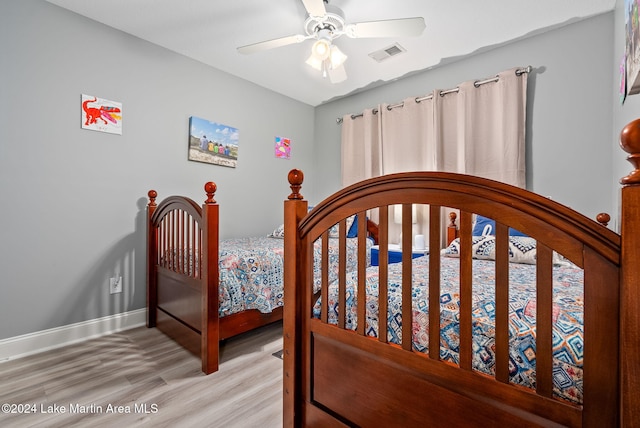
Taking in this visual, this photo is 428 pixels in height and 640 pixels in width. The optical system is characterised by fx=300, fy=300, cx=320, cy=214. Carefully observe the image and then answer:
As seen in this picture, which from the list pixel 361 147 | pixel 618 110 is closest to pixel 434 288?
pixel 618 110

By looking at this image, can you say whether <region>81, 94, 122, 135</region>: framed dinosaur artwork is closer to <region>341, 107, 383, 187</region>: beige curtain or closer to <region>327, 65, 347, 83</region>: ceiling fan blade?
<region>327, 65, 347, 83</region>: ceiling fan blade

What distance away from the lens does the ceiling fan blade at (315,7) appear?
177 centimetres

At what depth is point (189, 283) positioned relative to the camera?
2.00 metres

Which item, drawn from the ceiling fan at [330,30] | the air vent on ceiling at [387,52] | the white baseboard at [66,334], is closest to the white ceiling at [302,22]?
the air vent on ceiling at [387,52]

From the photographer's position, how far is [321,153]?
422 centimetres

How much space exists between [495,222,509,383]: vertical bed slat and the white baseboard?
2.78 meters

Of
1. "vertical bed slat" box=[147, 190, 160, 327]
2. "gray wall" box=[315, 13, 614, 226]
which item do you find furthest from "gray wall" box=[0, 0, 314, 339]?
"gray wall" box=[315, 13, 614, 226]

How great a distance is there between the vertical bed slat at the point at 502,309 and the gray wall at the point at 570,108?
2.24 m

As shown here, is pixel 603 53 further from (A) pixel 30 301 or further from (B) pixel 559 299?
(A) pixel 30 301

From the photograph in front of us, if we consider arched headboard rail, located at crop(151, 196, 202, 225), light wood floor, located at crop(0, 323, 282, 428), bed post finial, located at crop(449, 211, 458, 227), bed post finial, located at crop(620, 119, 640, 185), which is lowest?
light wood floor, located at crop(0, 323, 282, 428)

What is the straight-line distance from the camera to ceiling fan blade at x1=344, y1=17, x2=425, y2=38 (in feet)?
6.10

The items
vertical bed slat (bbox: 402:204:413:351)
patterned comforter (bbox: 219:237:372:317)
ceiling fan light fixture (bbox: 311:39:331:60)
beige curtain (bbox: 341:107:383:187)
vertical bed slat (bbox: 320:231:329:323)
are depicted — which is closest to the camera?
vertical bed slat (bbox: 402:204:413:351)

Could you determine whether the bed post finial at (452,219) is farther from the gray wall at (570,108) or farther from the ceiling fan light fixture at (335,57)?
the ceiling fan light fixture at (335,57)

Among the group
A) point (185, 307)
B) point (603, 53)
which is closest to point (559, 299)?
point (185, 307)
